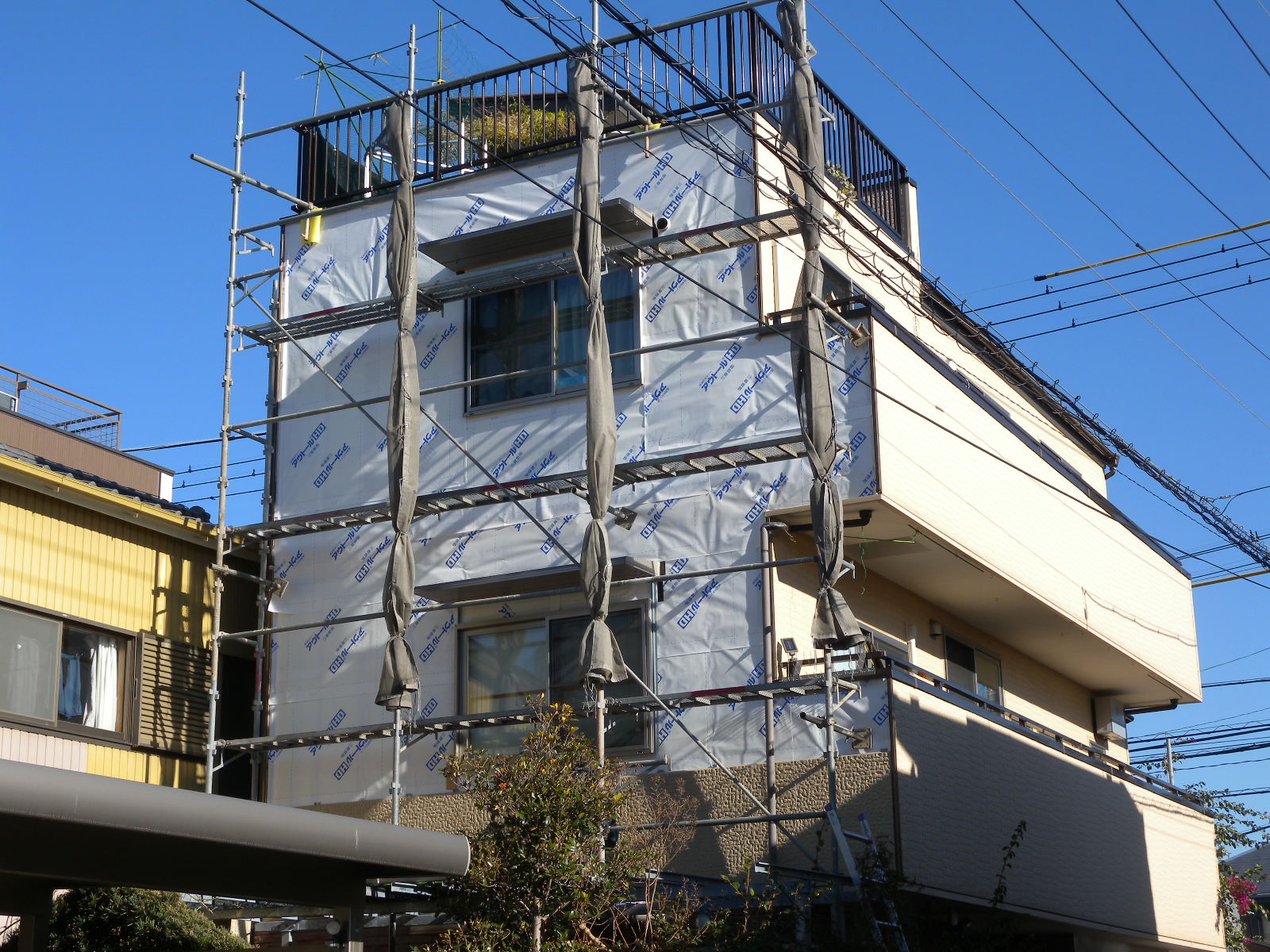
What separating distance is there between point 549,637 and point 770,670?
256 centimetres

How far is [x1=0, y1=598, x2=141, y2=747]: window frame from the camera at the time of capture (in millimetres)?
15977

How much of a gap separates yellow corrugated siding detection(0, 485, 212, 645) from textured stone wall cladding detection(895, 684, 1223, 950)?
815 centimetres

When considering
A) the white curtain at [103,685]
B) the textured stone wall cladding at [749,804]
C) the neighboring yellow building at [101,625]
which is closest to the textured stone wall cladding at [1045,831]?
the textured stone wall cladding at [749,804]

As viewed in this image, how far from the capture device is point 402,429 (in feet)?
55.6

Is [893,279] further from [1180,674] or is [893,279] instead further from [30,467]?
[30,467]

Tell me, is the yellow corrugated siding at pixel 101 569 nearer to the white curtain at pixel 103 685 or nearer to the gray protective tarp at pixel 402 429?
the white curtain at pixel 103 685

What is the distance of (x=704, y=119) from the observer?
17812mm

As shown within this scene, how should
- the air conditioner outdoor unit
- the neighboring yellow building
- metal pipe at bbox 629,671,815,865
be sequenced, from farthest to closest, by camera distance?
1. the air conditioner outdoor unit
2. the neighboring yellow building
3. metal pipe at bbox 629,671,815,865

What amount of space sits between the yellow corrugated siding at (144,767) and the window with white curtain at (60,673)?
286 mm

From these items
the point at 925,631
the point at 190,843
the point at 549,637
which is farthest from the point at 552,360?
the point at 190,843

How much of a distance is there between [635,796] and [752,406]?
412 centimetres

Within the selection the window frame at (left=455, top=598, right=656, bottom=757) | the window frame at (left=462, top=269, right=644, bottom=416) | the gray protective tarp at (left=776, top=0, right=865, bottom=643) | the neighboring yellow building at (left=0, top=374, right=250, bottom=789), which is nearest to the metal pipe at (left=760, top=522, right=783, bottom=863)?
the gray protective tarp at (left=776, top=0, right=865, bottom=643)

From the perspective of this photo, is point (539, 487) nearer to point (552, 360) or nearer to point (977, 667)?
point (552, 360)

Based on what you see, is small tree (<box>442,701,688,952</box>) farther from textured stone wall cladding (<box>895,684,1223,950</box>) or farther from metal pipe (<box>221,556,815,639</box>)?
metal pipe (<box>221,556,815,639</box>)
